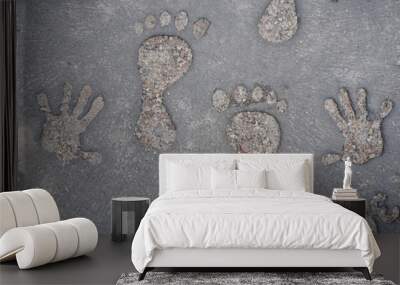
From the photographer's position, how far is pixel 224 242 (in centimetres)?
459

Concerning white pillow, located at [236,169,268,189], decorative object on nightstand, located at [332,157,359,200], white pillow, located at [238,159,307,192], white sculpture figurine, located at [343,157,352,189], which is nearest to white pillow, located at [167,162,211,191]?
white pillow, located at [236,169,268,189]

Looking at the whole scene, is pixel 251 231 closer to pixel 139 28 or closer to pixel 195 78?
pixel 195 78

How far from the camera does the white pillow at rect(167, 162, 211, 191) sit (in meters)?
6.40

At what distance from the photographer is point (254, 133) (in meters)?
6.97

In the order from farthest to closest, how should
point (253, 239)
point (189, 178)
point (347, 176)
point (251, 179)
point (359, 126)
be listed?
1. point (359, 126)
2. point (347, 176)
3. point (189, 178)
4. point (251, 179)
5. point (253, 239)

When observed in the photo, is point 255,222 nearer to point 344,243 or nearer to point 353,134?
point 344,243

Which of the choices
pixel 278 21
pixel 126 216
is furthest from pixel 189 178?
pixel 278 21

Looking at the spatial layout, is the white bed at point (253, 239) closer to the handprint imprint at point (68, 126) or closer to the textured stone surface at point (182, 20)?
the handprint imprint at point (68, 126)

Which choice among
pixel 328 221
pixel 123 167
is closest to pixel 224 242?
pixel 328 221

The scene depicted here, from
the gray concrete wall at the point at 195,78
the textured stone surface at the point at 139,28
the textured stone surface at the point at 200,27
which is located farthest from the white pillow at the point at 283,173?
the textured stone surface at the point at 139,28

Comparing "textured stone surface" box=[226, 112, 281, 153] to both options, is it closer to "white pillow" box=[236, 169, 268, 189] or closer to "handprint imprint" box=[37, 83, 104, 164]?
"white pillow" box=[236, 169, 268, 189]

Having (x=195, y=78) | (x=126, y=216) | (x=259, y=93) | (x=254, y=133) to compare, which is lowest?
(x=126, y=216)

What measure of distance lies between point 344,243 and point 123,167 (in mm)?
3111

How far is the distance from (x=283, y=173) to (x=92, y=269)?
2.32 metres
